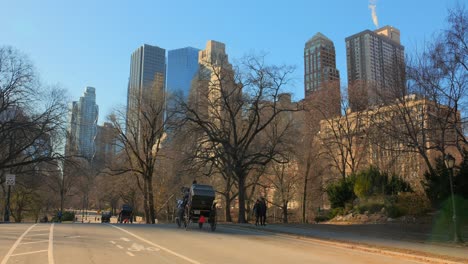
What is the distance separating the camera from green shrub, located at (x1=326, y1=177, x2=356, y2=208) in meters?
36.5

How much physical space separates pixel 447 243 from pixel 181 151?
21.4m

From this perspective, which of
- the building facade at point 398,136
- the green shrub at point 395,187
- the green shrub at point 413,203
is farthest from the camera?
the green shrub at point 395,187

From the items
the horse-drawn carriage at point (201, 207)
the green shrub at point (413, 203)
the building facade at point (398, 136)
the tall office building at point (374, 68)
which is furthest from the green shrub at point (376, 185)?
the horse-drawn carriage at point (201, 207)

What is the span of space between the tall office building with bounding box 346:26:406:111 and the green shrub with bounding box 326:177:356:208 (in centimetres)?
751

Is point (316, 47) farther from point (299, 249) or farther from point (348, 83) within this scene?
point (299, 249)

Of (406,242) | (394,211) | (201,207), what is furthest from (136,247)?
(394,211)

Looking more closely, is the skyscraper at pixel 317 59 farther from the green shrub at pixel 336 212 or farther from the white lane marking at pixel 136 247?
the white lane marking at pixel 136 247

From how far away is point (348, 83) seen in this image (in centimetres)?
4944

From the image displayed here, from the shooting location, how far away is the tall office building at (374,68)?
1244 inches

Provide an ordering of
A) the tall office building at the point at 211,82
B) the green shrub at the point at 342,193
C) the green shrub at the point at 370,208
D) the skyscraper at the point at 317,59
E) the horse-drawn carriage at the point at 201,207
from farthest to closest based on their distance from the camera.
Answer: the skyscraper at the point at 317,59 → the green shrub at the point at 342,193 → the tall office building at the point at 211,82 → the green shrub at the point at 370,208 → the horse-drawn carriage at the point at 201,207

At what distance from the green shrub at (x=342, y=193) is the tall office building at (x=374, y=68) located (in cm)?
751

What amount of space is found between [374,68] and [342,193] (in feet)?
65.2

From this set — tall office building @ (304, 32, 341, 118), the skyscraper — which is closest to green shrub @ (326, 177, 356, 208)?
tall office building @ (304, 32, 341, 118)

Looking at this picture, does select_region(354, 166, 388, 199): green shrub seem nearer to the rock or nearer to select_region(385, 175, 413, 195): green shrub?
select_region(385, 175, 413, 195): green shrub
